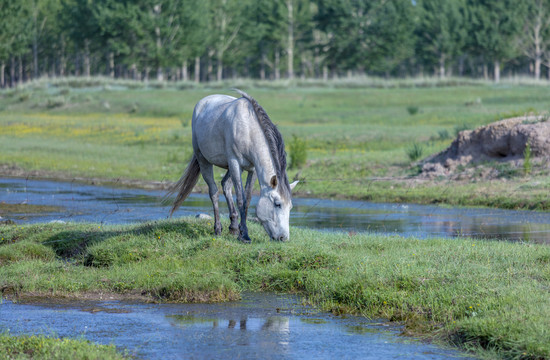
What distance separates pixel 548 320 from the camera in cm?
748

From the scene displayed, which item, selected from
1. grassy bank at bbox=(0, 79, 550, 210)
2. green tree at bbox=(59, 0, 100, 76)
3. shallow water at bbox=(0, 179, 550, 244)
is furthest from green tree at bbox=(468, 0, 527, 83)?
shallow water at bbox=(0, 179, 550, 244)

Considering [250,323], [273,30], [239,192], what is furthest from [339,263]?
[273,30]

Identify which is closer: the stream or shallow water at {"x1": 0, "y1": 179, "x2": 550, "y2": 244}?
the stream

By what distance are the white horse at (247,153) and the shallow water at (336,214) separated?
4.10m

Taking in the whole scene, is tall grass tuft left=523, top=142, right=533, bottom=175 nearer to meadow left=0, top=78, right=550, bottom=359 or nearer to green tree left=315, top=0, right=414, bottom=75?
meadow left=0, top=78, right=550, bottom=359

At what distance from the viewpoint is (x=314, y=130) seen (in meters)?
39.2

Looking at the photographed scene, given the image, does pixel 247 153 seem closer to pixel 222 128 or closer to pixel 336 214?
pixel 222 128

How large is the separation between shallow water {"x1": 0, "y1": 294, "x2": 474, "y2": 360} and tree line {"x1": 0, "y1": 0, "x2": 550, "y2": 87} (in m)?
75.3

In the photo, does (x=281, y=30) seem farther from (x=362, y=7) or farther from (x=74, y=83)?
(x=74, y=83)

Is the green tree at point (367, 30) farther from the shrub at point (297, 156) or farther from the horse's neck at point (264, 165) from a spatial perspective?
the horse's neck at point (264, 165)

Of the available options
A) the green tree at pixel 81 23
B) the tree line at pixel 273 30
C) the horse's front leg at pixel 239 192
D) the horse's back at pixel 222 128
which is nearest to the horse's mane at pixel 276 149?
the horse's back at pixel 222 128

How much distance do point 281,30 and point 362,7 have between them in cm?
1045

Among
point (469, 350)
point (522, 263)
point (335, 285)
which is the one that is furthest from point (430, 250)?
point (469, 350)

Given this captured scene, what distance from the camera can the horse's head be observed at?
10.9m
